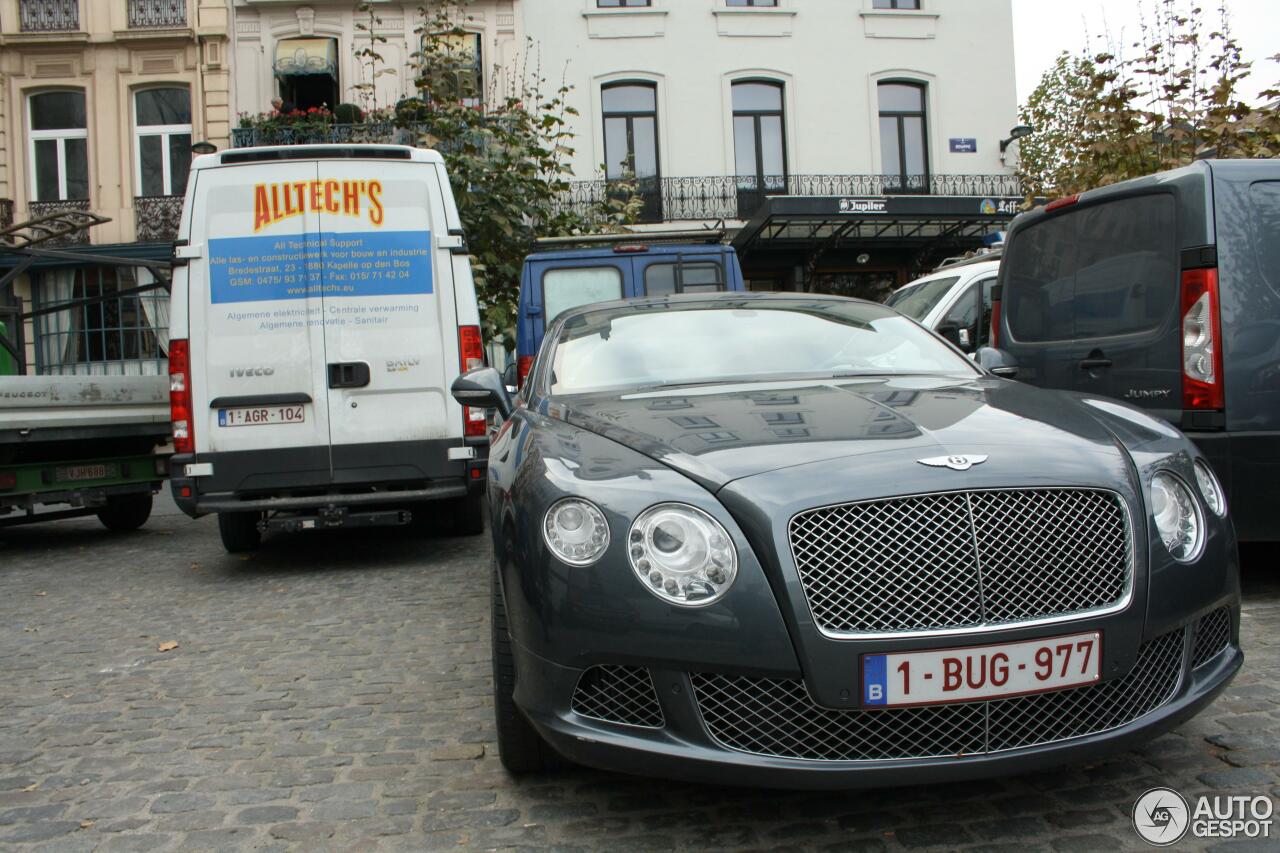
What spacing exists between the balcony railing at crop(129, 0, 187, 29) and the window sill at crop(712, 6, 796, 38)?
10.6 meters

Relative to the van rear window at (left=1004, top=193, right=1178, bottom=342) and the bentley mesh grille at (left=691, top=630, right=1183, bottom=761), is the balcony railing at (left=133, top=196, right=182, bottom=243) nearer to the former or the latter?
the van rear window at (left=1004, top=193, right=1178, bottom=342)

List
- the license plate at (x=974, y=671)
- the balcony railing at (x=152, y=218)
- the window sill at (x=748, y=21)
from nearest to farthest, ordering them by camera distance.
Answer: the license plate at (x=974, y=671), the balcony railing at (x=152, y=218), the window sill at (x=748, y=21)

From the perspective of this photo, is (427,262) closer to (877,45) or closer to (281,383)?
(281,383)

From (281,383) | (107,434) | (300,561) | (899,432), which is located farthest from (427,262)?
(899,432)

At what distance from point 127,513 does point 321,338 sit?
4278 millimetres

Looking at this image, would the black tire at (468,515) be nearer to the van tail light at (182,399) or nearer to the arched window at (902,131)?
the van tail light at (182,399)

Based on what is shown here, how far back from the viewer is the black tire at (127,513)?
32.2ft

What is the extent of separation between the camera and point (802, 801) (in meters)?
2.91

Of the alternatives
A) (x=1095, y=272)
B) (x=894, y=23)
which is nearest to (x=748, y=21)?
(x=894, y=23)

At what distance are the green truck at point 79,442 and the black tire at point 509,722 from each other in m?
6.63

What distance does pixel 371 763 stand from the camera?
3.41 m

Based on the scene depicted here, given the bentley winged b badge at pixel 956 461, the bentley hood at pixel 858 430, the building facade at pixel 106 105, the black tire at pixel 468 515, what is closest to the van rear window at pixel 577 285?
the black tire at pixel 468 515

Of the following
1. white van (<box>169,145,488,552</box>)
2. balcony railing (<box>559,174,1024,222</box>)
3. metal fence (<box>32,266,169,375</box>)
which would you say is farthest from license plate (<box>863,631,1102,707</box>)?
balcony railing (<box>559,174,1024,222</box>)

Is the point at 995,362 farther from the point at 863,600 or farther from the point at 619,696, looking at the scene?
the point at 619,696
